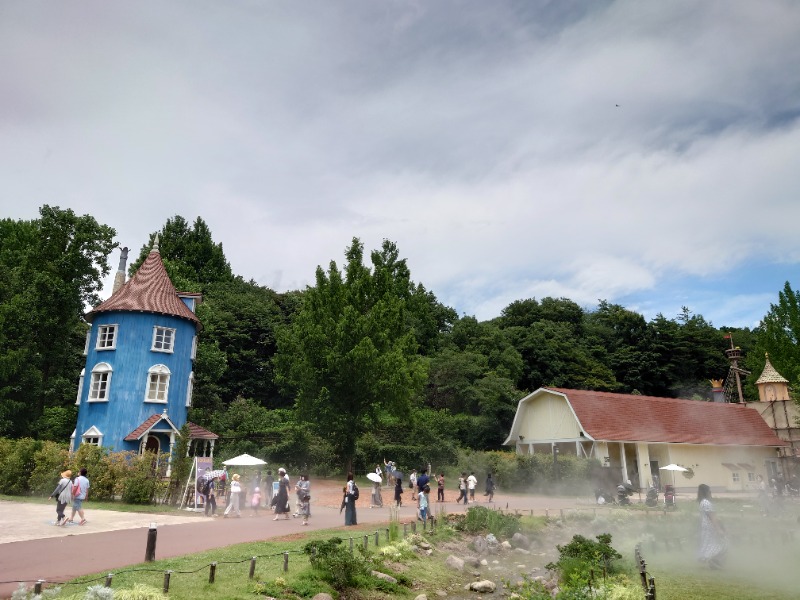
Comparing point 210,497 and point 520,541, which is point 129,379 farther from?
point 520,541

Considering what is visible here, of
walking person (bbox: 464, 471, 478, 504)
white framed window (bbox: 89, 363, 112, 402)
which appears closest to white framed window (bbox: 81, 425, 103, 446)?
white framed window (bbox: 89, 363, 112, 402)

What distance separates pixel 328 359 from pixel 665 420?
2280 centimetres

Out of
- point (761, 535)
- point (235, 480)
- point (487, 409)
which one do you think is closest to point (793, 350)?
point (487, 409)

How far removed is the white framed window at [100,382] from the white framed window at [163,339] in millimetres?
2569

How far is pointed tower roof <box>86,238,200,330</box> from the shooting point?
107 ft

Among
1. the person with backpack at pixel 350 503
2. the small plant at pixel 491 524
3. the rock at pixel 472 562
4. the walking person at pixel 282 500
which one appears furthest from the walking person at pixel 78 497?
the small plant at pixel 491 524

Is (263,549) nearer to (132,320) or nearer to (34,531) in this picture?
(34,531)

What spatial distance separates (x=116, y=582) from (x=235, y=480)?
11732 mm

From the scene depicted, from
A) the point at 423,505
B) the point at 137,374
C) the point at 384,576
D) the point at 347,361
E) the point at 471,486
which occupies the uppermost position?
the point at 347,361

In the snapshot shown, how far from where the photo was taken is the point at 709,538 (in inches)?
580

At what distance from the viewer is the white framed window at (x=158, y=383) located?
104 ft

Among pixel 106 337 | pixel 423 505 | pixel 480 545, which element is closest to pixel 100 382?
pixel 106 337

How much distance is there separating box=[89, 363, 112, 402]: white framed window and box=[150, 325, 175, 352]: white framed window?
101 inches

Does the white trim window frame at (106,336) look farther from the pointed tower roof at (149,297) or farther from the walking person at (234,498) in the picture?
the walking person at (234,498)
